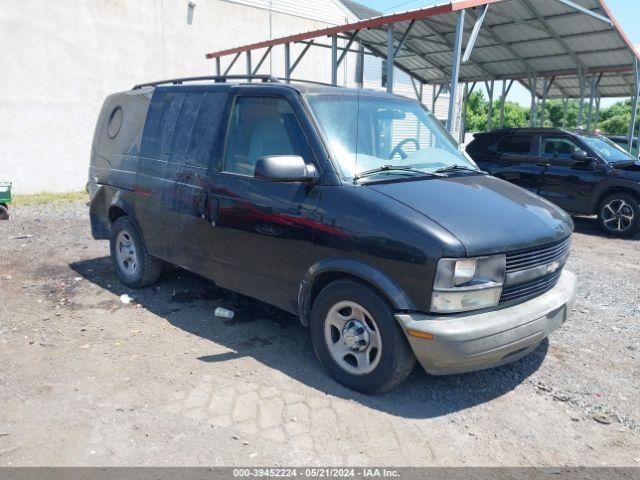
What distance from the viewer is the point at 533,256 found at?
3.63m

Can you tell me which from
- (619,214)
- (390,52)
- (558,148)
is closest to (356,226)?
(619,214)

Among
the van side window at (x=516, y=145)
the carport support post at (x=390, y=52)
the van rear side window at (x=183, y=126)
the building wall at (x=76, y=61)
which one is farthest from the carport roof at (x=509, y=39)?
the van rear side window at (x=183, y=126)

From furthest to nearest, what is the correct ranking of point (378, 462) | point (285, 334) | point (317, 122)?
point (285, 334) → point (317, 122) → point (378, 462)

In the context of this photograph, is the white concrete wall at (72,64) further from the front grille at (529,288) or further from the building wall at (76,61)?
the front grille at (529,288)

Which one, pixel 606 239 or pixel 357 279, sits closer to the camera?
pixel 357 279

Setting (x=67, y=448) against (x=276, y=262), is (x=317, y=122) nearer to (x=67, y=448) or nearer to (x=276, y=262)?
(x=276, y=262)

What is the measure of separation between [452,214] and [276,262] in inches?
55.3

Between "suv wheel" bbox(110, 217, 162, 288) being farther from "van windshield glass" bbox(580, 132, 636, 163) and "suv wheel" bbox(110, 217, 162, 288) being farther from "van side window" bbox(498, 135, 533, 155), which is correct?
"van windshield glass" bbox(580, 132, 636, 163)

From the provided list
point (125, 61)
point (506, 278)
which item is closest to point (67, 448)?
point (506, 278)

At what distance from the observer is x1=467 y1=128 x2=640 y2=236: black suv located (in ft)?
30.4

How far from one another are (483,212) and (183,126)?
2897 mm

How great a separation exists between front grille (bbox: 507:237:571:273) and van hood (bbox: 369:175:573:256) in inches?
2.1

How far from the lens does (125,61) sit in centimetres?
1405

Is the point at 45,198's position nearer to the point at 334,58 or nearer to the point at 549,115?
the point at 334,58
